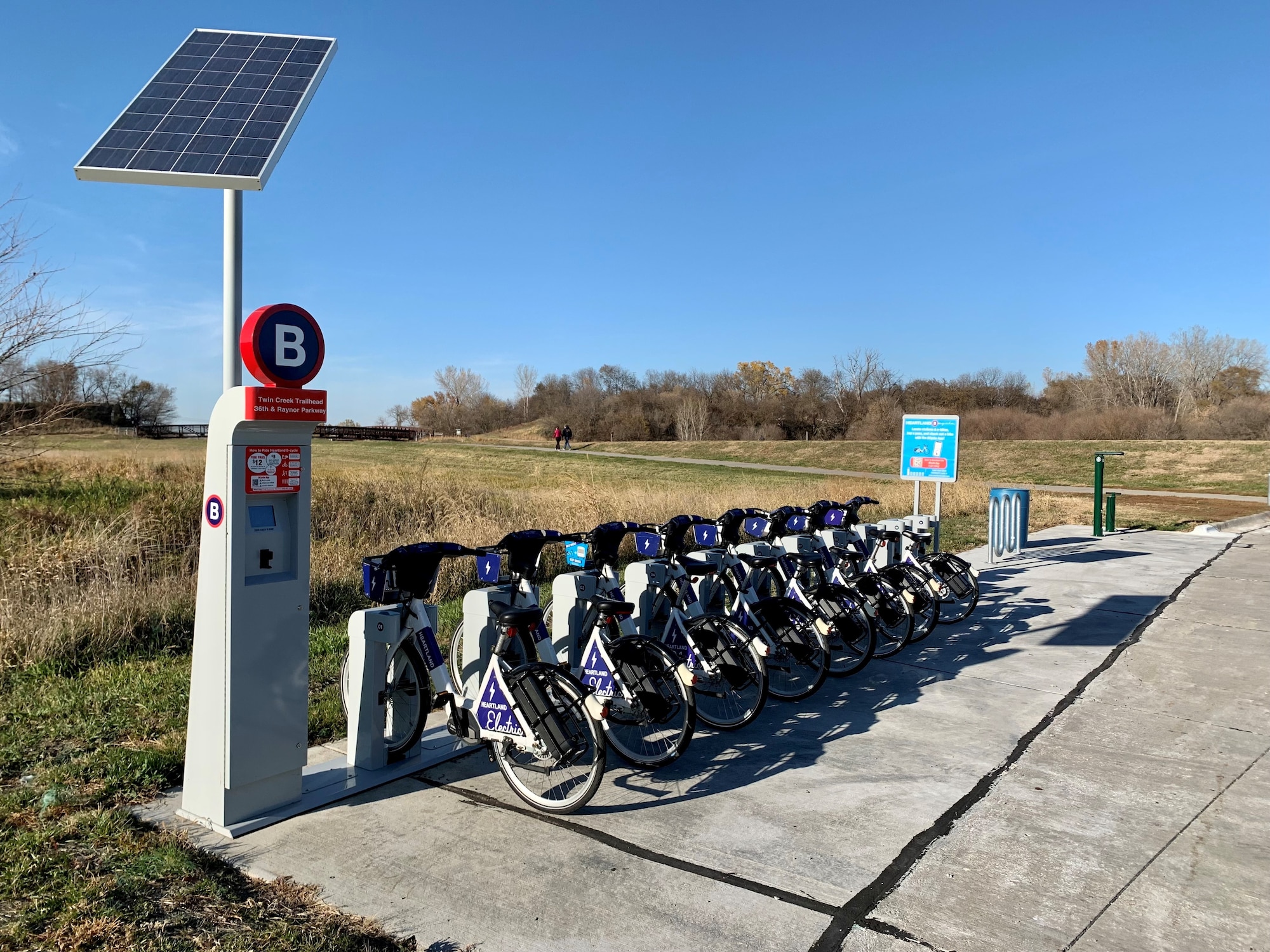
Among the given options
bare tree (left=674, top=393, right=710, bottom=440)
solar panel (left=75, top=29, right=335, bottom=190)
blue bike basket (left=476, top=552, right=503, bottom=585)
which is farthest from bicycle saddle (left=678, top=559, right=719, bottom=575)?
bare tree (left=674, top=393, right=710, bottom=440)

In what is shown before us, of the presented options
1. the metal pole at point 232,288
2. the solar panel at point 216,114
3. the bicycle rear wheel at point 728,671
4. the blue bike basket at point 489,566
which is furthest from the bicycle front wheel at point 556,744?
the solar panel at point 216,114

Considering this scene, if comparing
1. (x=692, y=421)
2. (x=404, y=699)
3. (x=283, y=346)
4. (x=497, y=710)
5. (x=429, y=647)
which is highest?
(x=692, y=421)

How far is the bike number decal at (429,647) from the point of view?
167 inches

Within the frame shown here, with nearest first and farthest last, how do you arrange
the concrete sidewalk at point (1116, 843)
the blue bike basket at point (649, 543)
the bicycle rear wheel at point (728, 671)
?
the concrete sidewalk at point (1116, 843) → the bicycle rear wheel at point (728, 671) → the blue bike basket at point (649, 543)

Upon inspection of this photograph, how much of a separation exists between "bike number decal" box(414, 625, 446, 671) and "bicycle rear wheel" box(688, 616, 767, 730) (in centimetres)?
150

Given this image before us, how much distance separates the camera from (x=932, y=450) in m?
10.9

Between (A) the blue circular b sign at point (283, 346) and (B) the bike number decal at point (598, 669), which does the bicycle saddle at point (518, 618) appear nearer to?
(B) the bike number decal at point (598, 669)

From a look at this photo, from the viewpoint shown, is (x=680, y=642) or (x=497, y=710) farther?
(x=680, y=642)

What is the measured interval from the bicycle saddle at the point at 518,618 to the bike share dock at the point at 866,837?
2.69 ft

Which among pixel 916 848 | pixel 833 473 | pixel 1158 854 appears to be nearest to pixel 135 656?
pixel 916 848

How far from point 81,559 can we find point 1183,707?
8.97 metres

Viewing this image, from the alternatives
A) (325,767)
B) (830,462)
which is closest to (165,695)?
(325,767)

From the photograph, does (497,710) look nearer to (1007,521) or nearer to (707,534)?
(707,534)

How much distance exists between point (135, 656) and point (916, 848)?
5482 mm
